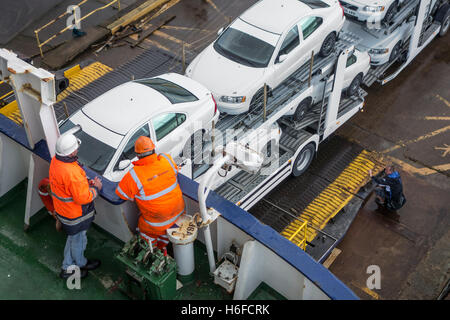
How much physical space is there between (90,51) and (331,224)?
26.8 ft

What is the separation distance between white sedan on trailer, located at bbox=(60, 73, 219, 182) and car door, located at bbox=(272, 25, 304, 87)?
5.18ft

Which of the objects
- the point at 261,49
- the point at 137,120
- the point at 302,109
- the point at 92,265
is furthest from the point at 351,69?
the point at 92,265

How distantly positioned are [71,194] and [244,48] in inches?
244

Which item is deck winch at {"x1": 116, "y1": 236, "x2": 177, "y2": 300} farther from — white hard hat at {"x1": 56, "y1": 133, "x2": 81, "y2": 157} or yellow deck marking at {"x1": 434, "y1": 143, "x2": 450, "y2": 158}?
yellow deck marking at {"x1": 434, "y1": 143, "x2": 450, "y2": 158}

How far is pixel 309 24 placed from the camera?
11.4 metres

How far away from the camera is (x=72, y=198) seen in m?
6.09

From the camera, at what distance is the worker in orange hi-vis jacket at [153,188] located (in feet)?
19.9

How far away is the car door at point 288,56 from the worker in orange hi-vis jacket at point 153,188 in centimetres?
527

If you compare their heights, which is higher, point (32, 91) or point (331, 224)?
point (32, 91)

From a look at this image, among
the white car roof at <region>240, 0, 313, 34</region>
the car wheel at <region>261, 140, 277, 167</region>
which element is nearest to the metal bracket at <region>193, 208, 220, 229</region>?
the car wheel at <region>261, 140, 277, 167</region>

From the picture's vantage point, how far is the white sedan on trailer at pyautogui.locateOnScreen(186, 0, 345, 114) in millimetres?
10773

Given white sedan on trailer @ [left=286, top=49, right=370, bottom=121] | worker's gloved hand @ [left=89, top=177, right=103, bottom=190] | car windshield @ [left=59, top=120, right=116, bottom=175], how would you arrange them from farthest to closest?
white sedan on trailer @ [left=286, top=49, right=370, bottom=121], car windshield @ [left=59, top=120, right=116, bottom=175], worker's gloved hand @ [left=89, top=177, right=103, bottom=190]
